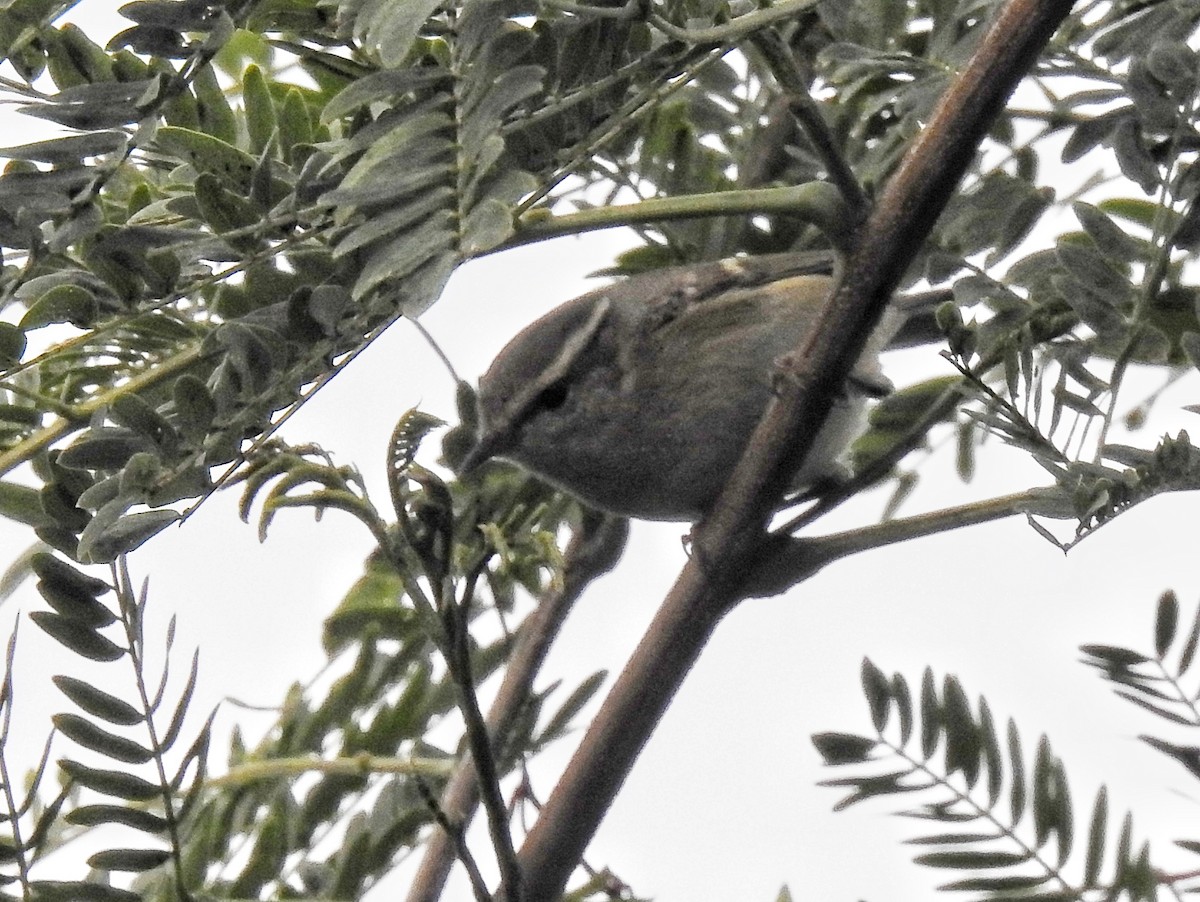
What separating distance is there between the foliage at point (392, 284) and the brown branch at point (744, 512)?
0.16ft

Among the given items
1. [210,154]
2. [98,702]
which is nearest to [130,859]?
[98,702]

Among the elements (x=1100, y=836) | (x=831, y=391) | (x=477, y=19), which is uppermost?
(x=477, y=19)

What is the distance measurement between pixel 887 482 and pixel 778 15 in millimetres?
1278

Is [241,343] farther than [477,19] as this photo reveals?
Yes

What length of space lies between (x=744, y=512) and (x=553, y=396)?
3.80ft

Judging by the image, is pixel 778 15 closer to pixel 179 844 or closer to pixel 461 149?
pixel 461 149

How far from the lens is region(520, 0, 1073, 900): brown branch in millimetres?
1223

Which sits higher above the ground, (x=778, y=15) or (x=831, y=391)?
Answer: (x=778, y=15)

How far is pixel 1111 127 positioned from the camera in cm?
147

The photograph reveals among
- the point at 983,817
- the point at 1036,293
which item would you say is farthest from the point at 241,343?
the point at 983,817

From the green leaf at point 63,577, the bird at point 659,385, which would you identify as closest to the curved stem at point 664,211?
the green leaf at point 63,577

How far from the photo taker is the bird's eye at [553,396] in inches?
98.1

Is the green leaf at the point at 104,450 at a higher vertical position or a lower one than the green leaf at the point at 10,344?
lower

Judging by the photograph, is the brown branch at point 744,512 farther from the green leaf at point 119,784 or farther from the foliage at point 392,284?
the green leaf at point 119,784
